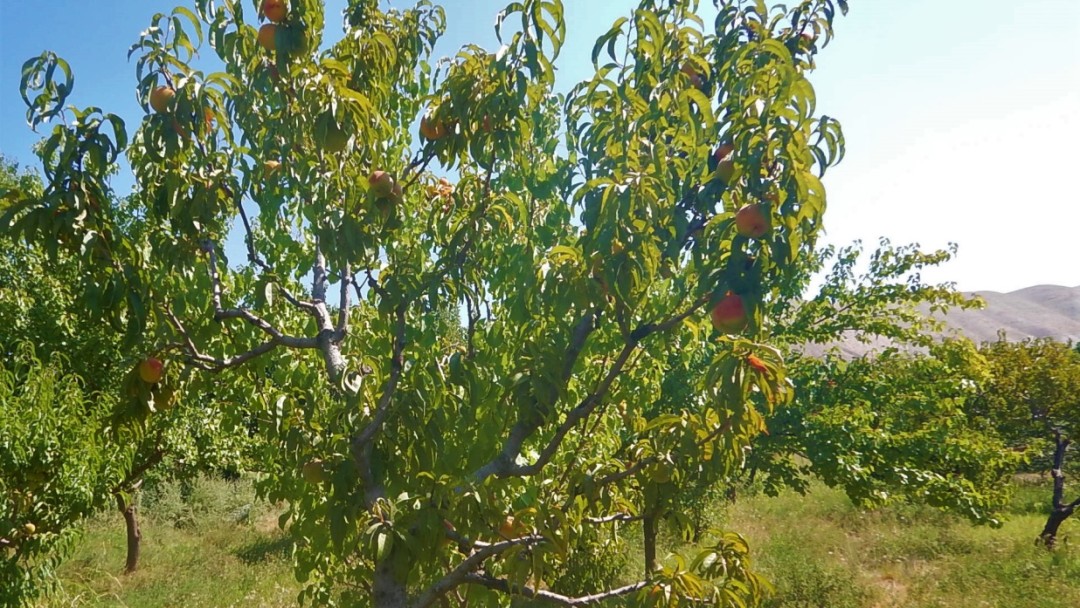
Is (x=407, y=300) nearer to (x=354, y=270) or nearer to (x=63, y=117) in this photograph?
(x=354, y=270)

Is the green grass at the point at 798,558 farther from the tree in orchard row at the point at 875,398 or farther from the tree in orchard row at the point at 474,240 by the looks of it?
the tree in orchard row at the point at 474,240

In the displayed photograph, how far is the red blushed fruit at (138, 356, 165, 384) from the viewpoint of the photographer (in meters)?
2.31

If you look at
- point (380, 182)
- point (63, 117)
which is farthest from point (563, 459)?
point (63, 117)

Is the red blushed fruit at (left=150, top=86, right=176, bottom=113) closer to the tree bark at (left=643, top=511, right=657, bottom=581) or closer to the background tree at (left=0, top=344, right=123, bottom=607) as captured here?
the tree bark at (left=643, top=511, right=657, bottom=581)

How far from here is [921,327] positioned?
912cm

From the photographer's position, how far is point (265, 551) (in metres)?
12.2

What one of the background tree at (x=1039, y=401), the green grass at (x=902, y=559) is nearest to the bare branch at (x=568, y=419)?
the green grass at (x=902, y=559)

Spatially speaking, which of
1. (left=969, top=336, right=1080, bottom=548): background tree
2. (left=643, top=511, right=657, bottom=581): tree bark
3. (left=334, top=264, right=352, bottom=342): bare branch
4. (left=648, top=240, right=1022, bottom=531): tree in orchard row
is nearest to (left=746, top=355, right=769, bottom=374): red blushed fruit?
(left=643, top=511, right=657, bottom=581): tree bark

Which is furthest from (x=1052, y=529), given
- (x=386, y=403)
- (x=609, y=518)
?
(x=386, y=403)

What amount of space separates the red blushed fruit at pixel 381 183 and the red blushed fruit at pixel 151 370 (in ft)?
3.51

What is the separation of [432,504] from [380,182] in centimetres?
112

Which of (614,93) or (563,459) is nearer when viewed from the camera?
(614,93)

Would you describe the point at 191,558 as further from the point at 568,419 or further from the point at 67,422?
the point at 568,419

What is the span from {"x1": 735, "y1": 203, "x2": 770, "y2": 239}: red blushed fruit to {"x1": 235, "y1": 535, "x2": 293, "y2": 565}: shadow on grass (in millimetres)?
11766
